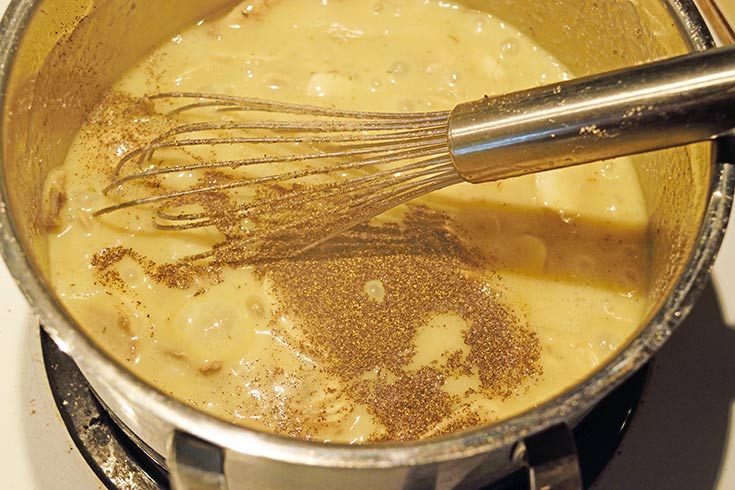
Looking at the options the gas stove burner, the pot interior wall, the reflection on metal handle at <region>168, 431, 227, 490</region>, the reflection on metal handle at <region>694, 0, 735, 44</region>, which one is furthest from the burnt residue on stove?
the reflection on metal handle at <region>694, 0, 735, 44</region>

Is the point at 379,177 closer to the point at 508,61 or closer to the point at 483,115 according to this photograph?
the point at 483,115

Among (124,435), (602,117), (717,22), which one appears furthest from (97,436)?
(717,22)

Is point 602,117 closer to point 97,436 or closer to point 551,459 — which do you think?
point 551,459

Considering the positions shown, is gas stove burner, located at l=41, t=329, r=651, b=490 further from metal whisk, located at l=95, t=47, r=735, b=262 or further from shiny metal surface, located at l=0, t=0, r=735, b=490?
metal whisk, located at l=95, t=47, r=735, b=262

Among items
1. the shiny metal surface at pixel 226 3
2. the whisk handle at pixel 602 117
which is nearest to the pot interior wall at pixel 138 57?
the shiny metal surface at pixel 226 3

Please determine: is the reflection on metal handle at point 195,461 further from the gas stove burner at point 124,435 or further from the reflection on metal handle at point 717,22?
the reflection on metal handle at point 717,22

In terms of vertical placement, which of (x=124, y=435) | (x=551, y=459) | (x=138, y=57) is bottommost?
(x=124, y=435)

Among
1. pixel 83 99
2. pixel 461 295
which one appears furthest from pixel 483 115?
pixel 83 99
